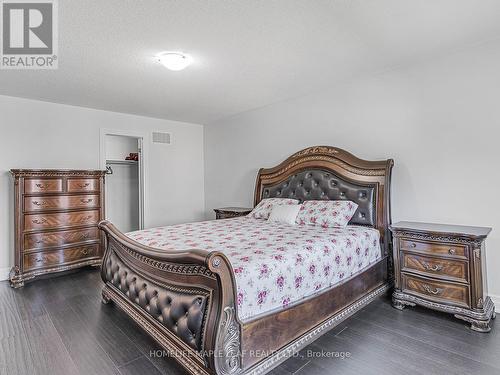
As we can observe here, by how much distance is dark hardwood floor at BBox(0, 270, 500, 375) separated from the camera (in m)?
1.79

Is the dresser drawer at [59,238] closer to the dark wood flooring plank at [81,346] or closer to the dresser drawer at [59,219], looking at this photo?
the dresser drawer at [59,219]

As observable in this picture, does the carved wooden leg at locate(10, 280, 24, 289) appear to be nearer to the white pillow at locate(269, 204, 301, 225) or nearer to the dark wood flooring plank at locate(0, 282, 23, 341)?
the dark wood flooring plank at locate(0, 282, 23, 341)

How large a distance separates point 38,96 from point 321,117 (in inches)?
151

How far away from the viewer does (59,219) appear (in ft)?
12.2

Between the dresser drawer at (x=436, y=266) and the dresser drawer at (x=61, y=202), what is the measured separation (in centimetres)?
398

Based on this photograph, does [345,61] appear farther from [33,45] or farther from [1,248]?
[1,248]

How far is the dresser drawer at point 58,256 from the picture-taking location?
11.5ft

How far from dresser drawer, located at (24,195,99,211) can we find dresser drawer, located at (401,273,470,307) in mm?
4010

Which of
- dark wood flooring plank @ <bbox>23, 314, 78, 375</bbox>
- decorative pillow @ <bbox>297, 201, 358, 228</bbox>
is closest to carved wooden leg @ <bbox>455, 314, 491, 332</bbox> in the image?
decorative pillow @ <bbox>297, 201, 358, 228</bbox>

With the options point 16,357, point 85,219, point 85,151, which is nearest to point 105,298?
point 16,357

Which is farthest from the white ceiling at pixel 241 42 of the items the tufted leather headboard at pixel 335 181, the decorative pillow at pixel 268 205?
the decorative pillow at pixel 268 205

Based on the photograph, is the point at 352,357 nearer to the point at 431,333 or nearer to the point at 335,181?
the point at 431,333

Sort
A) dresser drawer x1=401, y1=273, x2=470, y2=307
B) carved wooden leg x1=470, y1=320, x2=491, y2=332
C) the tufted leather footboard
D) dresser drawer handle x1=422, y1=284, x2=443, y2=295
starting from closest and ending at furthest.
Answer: the tufted leather footboard < carved wooden leg x1=470, y1=320, x2=491, y2=332 < dresser drawer x1=401, y1=273, x2=470, y2=307 < dresser drawer handle x1=422, y1=284, x2=443, y2=295
